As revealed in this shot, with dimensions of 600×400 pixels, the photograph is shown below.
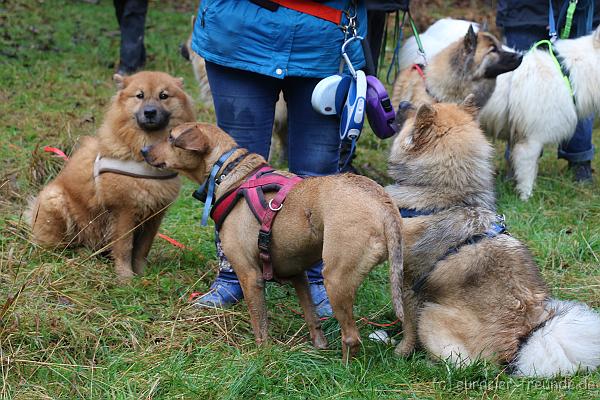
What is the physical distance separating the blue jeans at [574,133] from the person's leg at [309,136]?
12.2ft

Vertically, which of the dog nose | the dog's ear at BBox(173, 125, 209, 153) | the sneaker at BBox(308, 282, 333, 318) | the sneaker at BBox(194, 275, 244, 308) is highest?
the dog's ear at BBox(173, 125, 209, 153)

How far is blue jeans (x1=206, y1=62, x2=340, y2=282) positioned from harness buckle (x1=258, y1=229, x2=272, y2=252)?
73 centimetres

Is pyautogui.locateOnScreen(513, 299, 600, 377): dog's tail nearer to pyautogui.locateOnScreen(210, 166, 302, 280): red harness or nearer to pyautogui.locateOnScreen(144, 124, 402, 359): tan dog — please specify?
pyautogui.locateOnScreen(144, 124, 402, 359): tan dog

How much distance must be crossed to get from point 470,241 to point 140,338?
1.75 m

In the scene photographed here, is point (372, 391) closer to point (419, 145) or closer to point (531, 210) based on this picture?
point (419, 145)

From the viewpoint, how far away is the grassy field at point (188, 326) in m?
3.21

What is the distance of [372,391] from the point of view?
3164 mm

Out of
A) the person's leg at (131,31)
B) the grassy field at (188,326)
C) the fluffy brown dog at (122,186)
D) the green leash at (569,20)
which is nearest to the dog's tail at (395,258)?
the grassy field at (188,326)

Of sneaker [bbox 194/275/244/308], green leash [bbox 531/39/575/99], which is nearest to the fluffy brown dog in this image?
sneaker [bbox 194/275/244/308]

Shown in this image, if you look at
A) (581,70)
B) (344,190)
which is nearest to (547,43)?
(581,70)

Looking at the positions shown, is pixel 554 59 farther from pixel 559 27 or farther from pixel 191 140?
pixel 191 140

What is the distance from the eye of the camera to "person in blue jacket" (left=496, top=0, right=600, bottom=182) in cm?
672

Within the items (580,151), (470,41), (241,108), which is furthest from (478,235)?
(580,151)

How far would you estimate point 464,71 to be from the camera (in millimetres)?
6555
